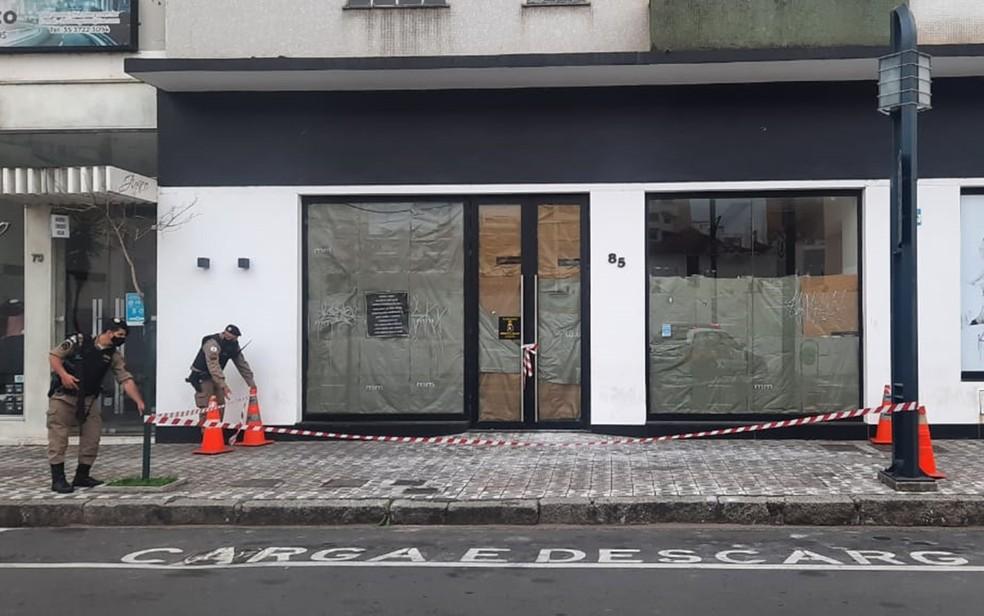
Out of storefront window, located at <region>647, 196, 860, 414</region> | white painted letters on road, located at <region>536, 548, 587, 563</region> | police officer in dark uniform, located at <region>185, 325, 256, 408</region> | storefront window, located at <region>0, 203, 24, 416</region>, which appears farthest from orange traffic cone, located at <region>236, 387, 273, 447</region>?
white painted letters on road, located at <region>536, 548, 587, 563</region>

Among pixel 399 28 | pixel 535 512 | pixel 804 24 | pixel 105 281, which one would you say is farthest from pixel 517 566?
pixel 105 281

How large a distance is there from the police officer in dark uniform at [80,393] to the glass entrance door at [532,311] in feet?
15.9

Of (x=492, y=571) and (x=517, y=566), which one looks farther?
(x=517, y=566)

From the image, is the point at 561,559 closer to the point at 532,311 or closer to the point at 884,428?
the point at 532,311

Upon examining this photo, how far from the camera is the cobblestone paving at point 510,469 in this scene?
902 centimetres

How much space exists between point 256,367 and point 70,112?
429cm

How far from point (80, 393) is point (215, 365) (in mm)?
2401

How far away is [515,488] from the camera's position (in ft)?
30.0

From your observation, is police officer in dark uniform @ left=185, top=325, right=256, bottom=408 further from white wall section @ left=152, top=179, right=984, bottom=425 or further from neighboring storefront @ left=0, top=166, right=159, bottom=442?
neighboring storefront @ left=0, top=166, right=159, bottom=442

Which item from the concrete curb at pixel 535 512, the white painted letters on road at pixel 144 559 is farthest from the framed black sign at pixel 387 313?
the white painted letters on road at pixel 144 559

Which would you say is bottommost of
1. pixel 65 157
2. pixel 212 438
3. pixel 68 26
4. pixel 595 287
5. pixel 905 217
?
pixel 212 438

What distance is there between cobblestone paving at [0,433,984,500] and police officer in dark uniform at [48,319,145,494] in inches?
13.4

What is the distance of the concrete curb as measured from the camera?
8.32m

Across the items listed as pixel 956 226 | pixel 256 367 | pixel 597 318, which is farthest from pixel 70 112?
pixel 956 226
